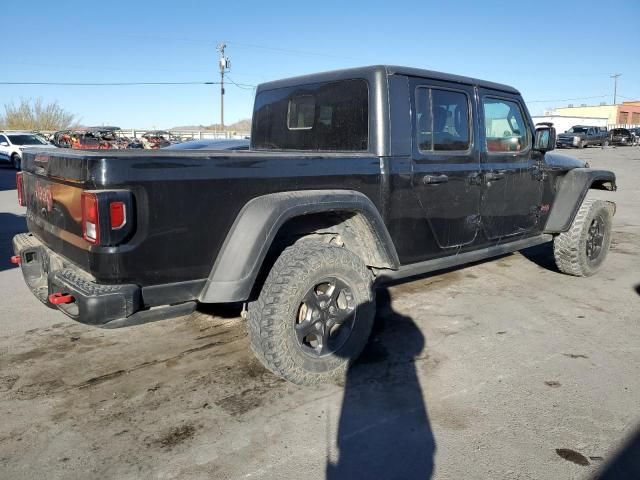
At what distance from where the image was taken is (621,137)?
137ft

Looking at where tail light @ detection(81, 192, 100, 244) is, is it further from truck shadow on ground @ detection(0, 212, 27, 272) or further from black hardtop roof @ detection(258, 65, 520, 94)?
truck shadow on ground @ detection(0, 212, 27, 272)

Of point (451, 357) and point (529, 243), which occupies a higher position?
point (529, 243)

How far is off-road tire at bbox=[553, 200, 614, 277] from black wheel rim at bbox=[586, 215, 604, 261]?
0.01 meters

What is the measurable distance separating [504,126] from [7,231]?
7465 mm

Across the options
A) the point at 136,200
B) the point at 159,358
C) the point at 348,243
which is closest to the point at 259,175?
the point at 136,200

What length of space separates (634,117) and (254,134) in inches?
3666

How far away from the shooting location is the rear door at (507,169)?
14.2ft

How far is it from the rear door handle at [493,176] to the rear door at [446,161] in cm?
14

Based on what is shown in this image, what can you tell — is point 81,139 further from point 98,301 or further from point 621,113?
point 621,113

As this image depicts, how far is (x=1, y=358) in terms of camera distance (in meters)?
3.62

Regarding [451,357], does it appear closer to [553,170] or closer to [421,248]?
[421,248]

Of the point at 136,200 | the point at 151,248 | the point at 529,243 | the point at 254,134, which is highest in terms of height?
the point at 254,134

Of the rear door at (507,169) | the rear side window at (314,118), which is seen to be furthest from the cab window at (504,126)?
the rear side window at (314,118)

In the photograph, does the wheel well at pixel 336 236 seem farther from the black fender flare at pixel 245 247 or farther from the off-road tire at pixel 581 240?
the off-road tire at pixel 581 240
